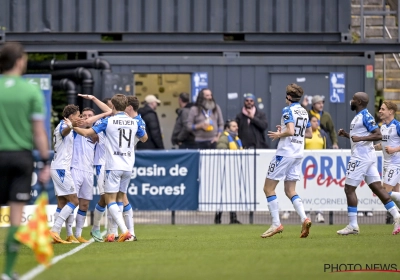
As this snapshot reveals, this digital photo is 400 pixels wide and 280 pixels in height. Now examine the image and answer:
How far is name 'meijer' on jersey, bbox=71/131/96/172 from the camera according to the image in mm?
15633

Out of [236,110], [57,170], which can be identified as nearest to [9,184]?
[57,170]

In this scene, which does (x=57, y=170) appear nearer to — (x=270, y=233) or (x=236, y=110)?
(x=270, y=233)

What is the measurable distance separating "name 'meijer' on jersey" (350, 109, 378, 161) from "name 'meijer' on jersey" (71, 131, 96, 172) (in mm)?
4014

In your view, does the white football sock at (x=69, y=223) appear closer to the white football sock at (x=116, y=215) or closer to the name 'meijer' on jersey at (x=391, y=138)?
the white football sock at (x=116, y=215)

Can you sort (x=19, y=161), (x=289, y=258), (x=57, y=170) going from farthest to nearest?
(x=57, y=170) < (x=289, y=258) < (x=19, y=161)

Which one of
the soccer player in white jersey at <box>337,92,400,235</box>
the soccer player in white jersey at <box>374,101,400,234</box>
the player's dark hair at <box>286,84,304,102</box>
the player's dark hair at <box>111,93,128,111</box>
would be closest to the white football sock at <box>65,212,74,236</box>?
the player's dark hair at <box>111,93,128,111</box>

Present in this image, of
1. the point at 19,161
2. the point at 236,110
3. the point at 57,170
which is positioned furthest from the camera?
the point at 236,110

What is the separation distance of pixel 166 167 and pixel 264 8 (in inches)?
255

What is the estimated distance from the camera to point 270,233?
598 inches

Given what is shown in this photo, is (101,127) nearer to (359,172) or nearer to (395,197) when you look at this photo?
(359,172)

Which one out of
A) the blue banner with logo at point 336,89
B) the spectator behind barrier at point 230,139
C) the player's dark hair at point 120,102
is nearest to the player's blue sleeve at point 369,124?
the player's dark hair at point 120,102

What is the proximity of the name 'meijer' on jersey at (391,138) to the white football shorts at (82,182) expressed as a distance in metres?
5.07

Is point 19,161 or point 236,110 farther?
point 236,110

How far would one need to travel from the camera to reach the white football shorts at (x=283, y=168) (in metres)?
15.0
